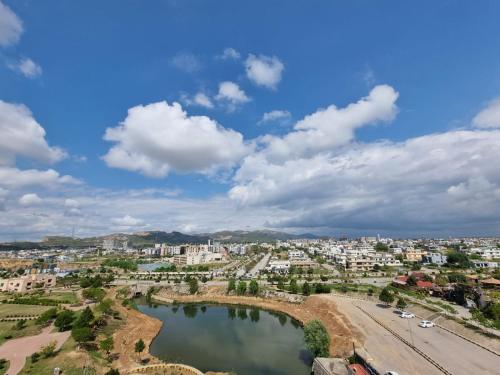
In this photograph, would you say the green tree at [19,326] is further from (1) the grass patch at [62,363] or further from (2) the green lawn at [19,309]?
(1) the grass patch at [62,363]

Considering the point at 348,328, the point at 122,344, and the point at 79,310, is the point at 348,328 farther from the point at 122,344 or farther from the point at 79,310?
the point at 79,310

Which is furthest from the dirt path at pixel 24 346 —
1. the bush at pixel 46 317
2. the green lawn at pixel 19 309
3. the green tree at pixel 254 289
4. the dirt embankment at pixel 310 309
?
the green tree at pixel 254 289

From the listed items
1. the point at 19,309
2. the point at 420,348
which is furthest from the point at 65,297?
the point at 420,348

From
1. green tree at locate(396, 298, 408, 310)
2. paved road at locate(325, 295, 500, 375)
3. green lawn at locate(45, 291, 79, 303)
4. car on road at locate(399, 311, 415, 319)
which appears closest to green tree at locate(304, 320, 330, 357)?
paved road at locate(325, 295, 500, 375)

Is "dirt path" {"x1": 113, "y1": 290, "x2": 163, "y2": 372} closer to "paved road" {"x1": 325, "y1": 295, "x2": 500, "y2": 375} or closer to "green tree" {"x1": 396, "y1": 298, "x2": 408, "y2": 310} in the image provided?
"paved road" {"x1": 325, "y1": 295, "x2": 500, "y2": 375}

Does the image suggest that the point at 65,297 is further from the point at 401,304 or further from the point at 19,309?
the point at 401,304
